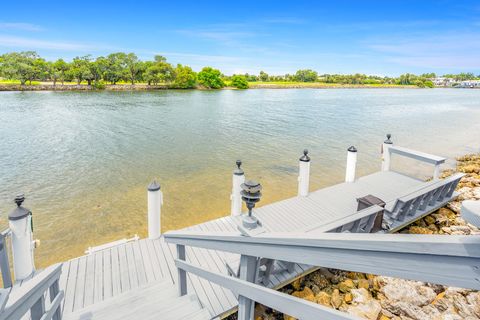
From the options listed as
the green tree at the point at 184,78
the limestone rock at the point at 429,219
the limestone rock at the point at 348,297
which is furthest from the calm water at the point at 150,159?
the green tree at the point at 184,78

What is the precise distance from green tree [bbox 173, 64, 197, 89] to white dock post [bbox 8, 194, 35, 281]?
211 feet

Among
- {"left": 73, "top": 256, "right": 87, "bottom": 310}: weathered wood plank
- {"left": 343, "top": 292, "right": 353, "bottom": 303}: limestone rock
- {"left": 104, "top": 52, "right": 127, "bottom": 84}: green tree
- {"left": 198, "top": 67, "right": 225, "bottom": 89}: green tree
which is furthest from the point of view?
{"left": 198, "top": 67, "right": 225, "bottom": 89}: green tree

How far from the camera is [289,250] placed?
1.10 metres

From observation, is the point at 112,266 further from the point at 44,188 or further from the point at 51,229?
the point at 44,188

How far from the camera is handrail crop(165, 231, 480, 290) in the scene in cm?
60

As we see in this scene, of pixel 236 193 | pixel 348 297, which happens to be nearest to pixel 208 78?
pixel 236 193

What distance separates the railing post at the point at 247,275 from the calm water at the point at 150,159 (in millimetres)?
5509

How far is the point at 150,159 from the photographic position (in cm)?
1219

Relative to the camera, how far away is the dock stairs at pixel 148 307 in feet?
8.11

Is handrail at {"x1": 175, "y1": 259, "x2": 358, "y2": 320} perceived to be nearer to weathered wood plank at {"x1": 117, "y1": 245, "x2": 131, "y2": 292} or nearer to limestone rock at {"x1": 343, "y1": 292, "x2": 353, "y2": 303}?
weathered wood plank at {"x1": 117, "y1": 245, "x2": 131, "y2": 292}

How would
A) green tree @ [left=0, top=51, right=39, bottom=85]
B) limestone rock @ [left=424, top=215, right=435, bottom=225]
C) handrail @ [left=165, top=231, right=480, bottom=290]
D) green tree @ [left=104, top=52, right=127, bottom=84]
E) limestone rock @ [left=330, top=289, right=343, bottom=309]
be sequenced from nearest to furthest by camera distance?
handrail @ [left=165, top=231, right=480, bottom=290] < limestone rock @ [left=330, top=289, right=343, bottom=309] < limestone rock @ [left=424, top=215, right=435, bottom=225] < green tree @ [left=0, top=51, right=39, bottom=85] < green tree @ [left=104, top=52, right=127, bottom=84]

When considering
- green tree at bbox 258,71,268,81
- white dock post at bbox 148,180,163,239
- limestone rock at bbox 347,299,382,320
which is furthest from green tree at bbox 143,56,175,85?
limestone rock at bbox 347,299,382,320

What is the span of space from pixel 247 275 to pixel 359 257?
0.78 meters

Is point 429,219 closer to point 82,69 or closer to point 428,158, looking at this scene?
point 428,158
